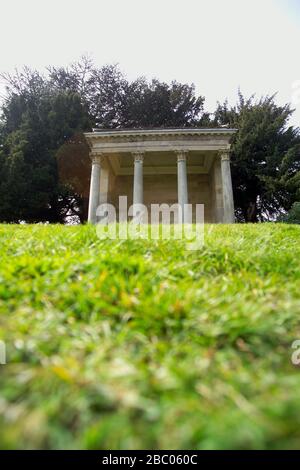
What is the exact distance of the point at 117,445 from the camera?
100cm

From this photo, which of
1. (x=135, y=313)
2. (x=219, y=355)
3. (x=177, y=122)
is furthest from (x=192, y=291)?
(x=177, y=122)

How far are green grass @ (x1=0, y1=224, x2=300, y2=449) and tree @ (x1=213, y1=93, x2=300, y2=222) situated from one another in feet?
68.4

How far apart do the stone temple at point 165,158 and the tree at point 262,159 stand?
4895 mm

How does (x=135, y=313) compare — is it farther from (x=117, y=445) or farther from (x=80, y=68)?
(x=80, y=68)

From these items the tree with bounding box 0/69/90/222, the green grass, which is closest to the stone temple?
the tree with bounding box 0/69/90/222

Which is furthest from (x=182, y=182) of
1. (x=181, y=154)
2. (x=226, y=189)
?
(x=226, y=189)

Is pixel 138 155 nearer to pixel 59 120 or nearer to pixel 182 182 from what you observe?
pixel 182 182

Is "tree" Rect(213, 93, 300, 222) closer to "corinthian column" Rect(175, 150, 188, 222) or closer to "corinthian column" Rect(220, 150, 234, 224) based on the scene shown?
"corinthian column" Rect(220, 150, 234, 224)

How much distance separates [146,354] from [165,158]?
18739mm

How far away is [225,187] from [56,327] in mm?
16532

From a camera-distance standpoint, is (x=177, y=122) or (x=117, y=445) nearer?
(x=117, y=445)

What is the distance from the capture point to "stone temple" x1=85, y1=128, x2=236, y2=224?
1698 centimetres

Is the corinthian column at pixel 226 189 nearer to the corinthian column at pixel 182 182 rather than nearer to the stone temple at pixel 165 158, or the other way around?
the stone temple at pixel 165 158

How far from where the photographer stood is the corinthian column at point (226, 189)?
1642 cm
